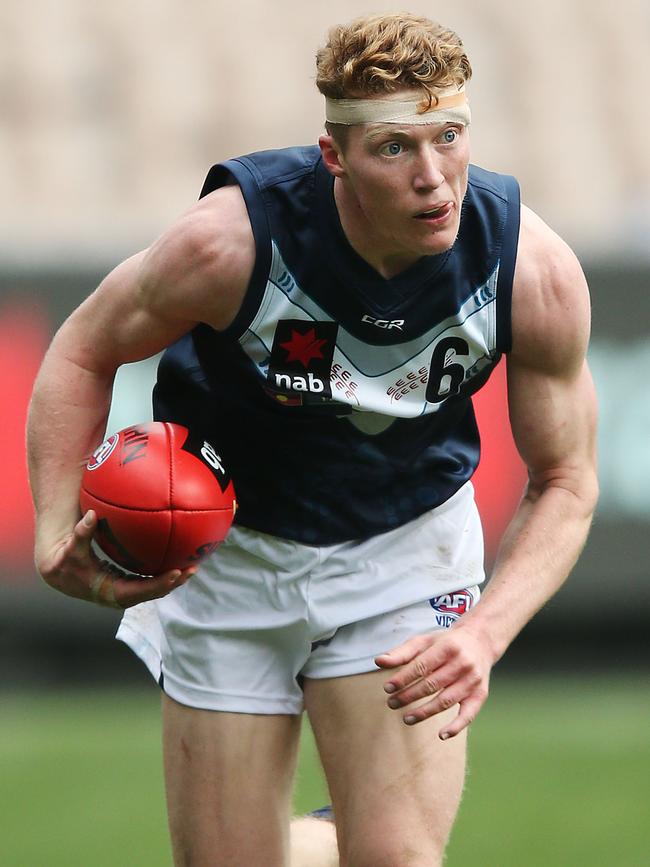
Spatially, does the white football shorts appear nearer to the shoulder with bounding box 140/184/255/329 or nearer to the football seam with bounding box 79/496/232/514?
the football seam with bounding box 79/496/232/514

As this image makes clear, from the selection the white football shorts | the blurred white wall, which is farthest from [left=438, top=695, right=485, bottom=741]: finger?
the blurred white wall

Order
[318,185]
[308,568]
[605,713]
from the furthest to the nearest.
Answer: [605,713] → [308,568] → [318,185]

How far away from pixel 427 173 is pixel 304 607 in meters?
1.25

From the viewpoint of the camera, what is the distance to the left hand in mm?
3768

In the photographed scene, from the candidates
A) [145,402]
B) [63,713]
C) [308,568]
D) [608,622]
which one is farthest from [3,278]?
[308,568]

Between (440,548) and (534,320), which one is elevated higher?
(534,320)

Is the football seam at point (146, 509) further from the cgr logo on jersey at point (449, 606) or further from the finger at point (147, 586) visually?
the cgr logo on jersey at point (449, 606)

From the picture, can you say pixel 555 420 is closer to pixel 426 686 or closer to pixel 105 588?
pixel 426 686

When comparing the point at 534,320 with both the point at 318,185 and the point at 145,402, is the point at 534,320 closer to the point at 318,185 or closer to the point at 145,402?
the point at 318,185

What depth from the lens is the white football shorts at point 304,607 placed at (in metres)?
4.41

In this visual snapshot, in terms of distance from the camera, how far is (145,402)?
8.88 metres

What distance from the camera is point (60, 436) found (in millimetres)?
4340

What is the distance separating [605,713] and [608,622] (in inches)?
33.4

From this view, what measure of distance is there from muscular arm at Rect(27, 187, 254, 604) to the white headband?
15.4 inches
